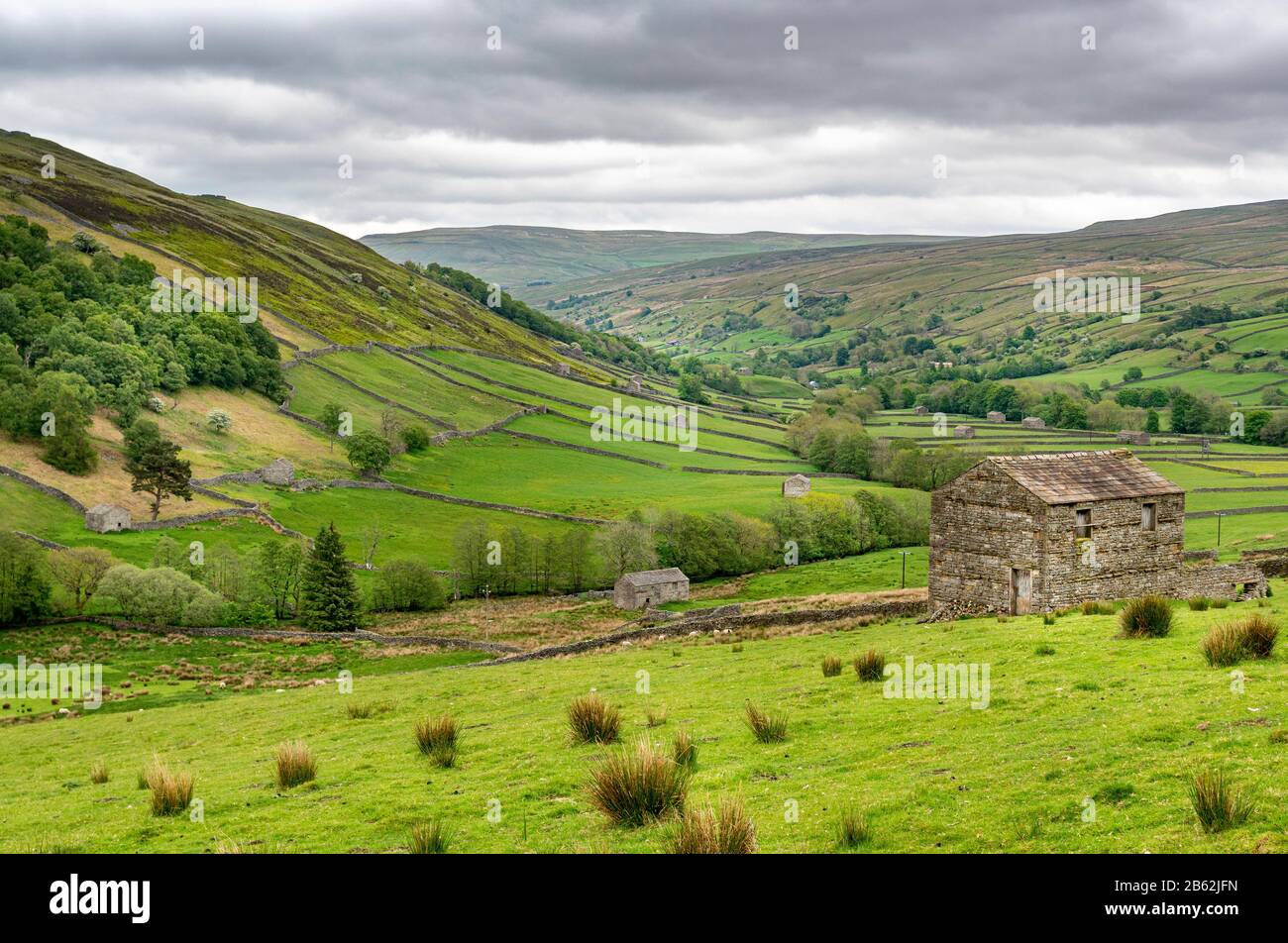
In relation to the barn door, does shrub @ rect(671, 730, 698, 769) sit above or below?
above

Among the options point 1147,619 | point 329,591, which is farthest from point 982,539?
point 329,591

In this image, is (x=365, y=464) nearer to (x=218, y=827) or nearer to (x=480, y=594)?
(x=480, y=594)

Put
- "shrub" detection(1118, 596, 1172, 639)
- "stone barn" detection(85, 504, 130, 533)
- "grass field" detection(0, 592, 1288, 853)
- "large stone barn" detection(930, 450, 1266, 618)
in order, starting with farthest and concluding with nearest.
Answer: "stone barn" detection(85, 504, 130, 533) < "large stone barn" detection(930, 450, 1266, 618) < "shrub" detection(1118, 596, 1172, 639) < "grass field" detection(0, 592, 1288, 853)

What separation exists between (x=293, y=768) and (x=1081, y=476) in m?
29.4

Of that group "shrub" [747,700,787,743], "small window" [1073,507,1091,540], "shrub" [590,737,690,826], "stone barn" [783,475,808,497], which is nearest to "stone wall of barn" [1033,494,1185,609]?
"small window" [1073,507,1091,540]

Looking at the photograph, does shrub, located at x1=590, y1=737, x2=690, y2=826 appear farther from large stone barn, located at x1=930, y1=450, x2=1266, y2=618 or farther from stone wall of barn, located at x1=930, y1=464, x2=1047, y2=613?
stone wall of barn, located at x1=930, y1=464, x2=1047, y2=613

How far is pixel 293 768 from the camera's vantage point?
699 inches

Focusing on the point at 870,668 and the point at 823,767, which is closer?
the point at 823,767

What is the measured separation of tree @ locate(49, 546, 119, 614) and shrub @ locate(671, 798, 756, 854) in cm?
6237

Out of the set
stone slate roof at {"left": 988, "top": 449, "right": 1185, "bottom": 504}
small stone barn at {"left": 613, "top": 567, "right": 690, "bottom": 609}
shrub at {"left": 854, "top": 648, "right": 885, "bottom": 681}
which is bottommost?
small stone barn at {"left": 613, "top": 567, "right": 690, "bottom": 609}

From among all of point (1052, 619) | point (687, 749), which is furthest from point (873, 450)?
point (687, 749)

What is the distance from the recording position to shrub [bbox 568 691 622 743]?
17891 millimetres

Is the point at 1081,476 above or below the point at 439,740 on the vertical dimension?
above

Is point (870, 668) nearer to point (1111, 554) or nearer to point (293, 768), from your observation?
point (293, 768)
